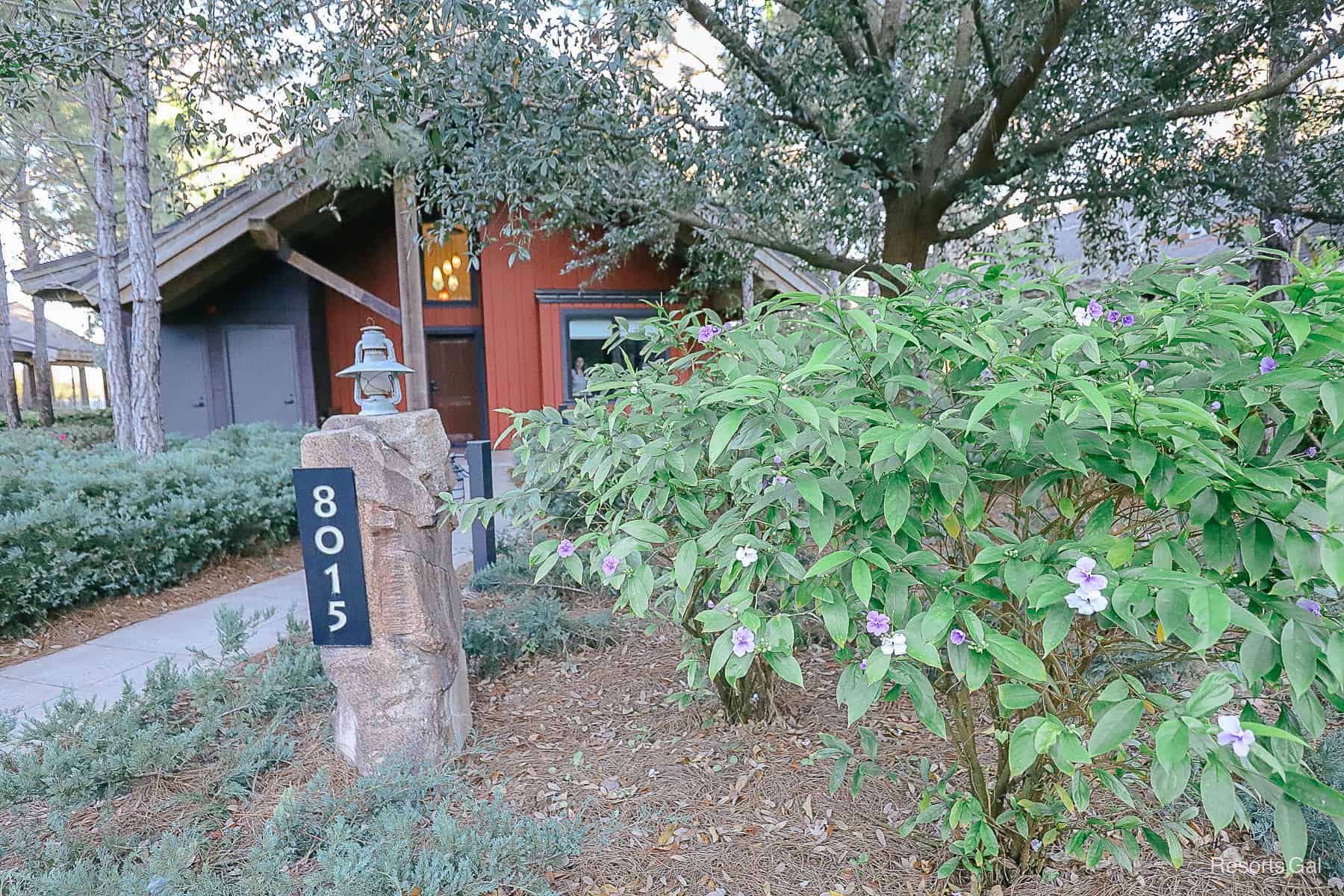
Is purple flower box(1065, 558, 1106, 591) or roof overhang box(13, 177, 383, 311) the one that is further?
roof overhang box(13, 177, 383, 311)

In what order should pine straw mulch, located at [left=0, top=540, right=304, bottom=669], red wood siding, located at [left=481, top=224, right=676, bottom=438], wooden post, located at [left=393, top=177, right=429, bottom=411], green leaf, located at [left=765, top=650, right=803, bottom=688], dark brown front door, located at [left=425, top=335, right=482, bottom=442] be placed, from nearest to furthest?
1. green leaf, located at [left=765, top=650, right=803, bottom=688]
2. pine straw mulch, located at [left=0, top=540, right=304, bottom=669]
3. wooden post, located at [left=393, top=177, right=429, bottom=411]
4. red wood siding, located at [left=481, top=224, right=676, bottom=438]
5. dark brown front door, located at [left=425, top=335, right=482, bottom=442]

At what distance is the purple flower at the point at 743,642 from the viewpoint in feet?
4.73

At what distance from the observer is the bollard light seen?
9.02 ft

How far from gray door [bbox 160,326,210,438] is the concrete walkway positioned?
22.6ft

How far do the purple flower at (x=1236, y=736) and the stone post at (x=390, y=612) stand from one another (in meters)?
2.30

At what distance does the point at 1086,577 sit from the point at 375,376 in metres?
2.52

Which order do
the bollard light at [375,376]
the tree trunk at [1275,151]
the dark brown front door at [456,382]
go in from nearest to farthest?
1. the bollard light at [375,376]
2. the tree trunk at [1275,151]
3. the dark brown front door at [456,382]

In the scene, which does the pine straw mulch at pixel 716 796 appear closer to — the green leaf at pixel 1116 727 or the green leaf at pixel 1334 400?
the green leaf at pixel 1116 727

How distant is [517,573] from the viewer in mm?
4574

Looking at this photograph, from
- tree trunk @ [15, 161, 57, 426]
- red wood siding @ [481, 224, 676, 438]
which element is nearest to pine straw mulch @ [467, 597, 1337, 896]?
red wood siding @ [481, 224, 676, 438]

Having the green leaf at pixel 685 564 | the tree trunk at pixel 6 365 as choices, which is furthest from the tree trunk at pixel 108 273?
the green leaf at pixel 685 564

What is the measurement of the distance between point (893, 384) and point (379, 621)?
78.0 inches

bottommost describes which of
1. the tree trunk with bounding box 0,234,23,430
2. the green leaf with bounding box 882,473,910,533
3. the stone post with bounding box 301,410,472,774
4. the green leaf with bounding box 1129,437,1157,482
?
the stone post with bounding box 301,410,472,774

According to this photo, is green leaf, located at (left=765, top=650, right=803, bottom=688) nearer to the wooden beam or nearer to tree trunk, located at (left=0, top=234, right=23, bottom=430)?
the wooden beam
